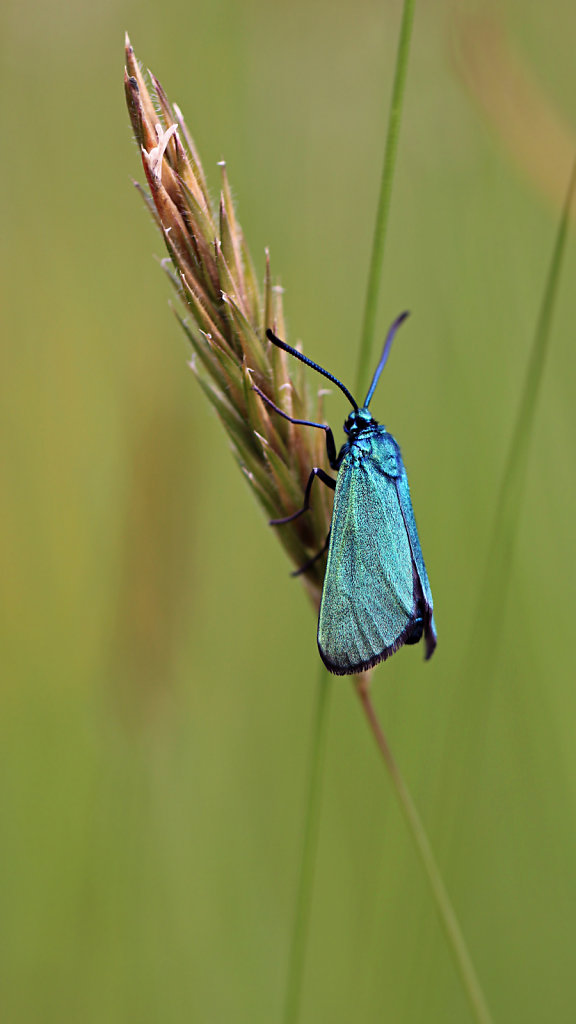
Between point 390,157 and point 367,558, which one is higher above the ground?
point 390,157

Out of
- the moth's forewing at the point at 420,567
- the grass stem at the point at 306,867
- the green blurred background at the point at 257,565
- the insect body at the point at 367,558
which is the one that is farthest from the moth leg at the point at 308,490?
the green blurred background at the point at 257,565

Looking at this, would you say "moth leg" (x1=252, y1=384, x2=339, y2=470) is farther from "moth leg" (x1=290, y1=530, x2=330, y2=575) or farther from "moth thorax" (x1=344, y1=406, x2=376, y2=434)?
"moth leg" (x1=290, y1=530, x2=330, y2=575)

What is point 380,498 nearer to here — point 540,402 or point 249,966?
point 540,402

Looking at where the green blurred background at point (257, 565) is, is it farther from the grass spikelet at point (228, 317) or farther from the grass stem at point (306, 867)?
the grass spikelet at point (228, 317)

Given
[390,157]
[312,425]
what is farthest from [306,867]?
[390,157]

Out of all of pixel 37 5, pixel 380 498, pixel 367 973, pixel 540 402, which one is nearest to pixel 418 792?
pixel 367 973

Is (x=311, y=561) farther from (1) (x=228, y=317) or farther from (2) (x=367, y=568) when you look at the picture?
(1) (x=228, y=317)
